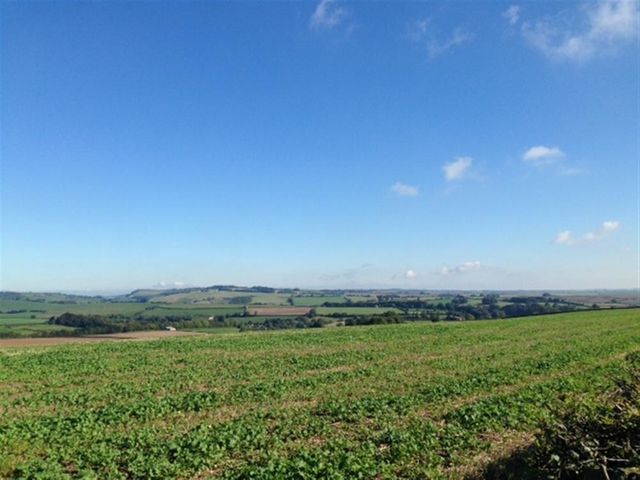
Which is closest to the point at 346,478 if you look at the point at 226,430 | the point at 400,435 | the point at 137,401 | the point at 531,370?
the point at 400,435

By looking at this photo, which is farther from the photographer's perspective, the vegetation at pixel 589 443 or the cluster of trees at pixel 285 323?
the cluster of trees at pixel 285 323

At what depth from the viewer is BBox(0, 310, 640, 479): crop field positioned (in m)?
9.29

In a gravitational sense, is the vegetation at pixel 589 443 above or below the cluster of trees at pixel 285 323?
above

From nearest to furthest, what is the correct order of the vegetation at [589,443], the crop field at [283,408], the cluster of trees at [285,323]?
the vegetation at [589,443] < the crop field at [283,408] < the cluster of trees at [285,323]

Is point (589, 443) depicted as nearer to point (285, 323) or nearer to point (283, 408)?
point (283, 408)

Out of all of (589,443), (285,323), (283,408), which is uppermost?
(589,443)

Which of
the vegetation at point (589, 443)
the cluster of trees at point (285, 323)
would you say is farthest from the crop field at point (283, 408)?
the cluster of trees at point (285, 323)

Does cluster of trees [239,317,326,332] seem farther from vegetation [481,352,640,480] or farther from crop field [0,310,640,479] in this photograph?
vegetation [481,352,640,480]

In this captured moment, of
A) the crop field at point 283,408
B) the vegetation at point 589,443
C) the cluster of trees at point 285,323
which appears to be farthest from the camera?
the cluster of trees at point 285,323

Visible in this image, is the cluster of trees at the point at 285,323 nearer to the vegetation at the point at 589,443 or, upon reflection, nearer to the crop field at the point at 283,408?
the crop field at the point at 283,408

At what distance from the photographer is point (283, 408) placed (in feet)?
46.3

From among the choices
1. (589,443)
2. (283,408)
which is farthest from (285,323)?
(589,443)

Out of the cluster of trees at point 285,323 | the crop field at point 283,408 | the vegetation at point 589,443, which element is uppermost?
the vegetation at point 589,443

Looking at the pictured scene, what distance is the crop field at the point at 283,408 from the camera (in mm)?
9289
